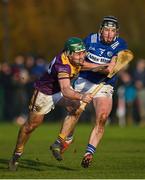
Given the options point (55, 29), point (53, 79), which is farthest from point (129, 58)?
point (55, 29)

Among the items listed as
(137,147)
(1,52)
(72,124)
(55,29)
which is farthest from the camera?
(55,29)

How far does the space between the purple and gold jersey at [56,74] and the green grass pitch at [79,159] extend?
122 centimetres

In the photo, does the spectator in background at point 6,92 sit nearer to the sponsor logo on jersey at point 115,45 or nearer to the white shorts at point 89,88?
the white shorts at point 89,88

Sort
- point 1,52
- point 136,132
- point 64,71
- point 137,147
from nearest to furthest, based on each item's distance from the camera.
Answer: point 64,71, point 137,147, point 136,132, point 1,52

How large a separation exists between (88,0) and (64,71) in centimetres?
3978

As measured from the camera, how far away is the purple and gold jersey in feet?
48.3

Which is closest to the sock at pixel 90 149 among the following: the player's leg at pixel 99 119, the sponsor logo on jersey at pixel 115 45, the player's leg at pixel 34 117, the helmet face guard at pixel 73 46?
the player's leg at pixel 99 119

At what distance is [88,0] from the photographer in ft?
178

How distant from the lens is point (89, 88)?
16.4 metres

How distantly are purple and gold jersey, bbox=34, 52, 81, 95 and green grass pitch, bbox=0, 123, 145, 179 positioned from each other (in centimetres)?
122

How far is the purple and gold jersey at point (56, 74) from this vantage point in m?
14.7

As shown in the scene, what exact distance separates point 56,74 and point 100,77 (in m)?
1.48

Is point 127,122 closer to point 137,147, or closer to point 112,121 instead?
point 112,121

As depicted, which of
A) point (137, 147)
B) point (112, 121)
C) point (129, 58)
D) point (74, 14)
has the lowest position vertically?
point (74, 14)
